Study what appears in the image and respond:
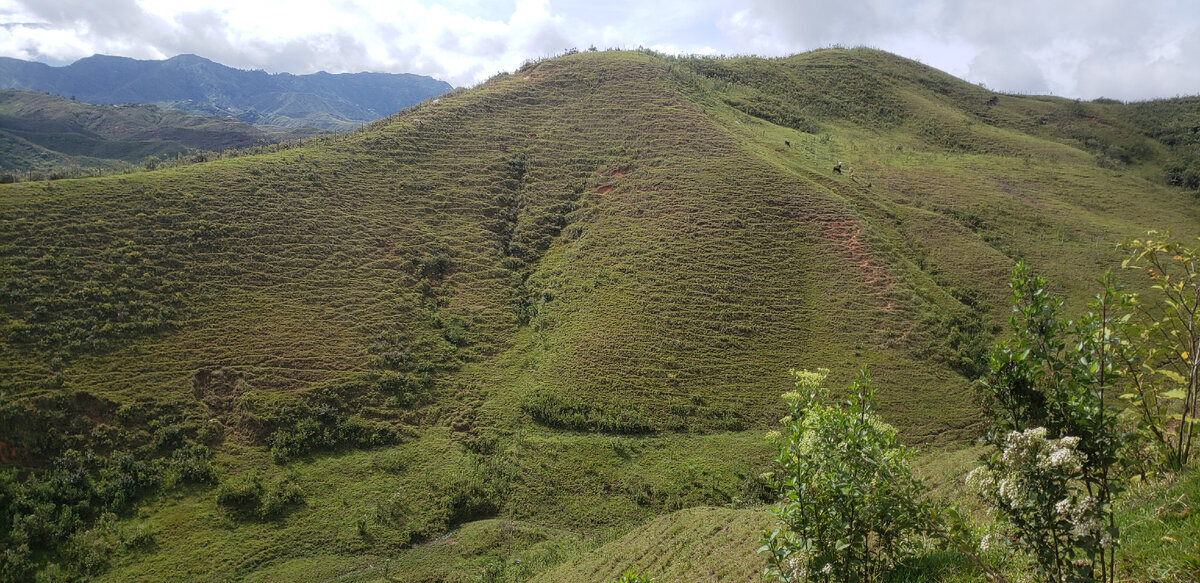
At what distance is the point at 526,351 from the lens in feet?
136

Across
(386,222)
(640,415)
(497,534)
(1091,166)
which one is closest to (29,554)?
(497,534)

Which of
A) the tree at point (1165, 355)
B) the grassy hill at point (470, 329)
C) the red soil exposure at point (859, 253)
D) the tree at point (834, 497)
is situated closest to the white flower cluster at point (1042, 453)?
the tree at point (834, 497)

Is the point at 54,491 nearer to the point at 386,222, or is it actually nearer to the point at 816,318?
the point at 386,222

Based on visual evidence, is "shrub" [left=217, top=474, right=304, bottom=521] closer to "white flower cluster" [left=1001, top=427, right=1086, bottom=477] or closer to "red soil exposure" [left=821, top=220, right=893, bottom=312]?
"white flower cluster" [left=1001, top=427, right=1086, bottom=477]

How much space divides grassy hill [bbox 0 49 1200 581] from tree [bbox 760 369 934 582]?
1472 centimetres

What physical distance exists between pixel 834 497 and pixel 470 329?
38.9 meters

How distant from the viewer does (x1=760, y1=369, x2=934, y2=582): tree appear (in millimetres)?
6477

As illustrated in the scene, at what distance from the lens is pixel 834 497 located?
658 centimetres

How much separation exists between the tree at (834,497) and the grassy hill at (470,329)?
580 inches

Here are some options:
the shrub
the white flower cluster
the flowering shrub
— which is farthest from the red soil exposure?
the shrub

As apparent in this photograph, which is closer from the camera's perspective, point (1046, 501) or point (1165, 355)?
point (1046, 501)

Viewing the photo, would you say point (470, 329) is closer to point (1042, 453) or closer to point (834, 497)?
point (834, 497)

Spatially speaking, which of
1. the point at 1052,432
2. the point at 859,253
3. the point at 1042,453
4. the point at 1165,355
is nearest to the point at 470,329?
the point at 859,253

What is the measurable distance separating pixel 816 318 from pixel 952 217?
2815 centimetres
